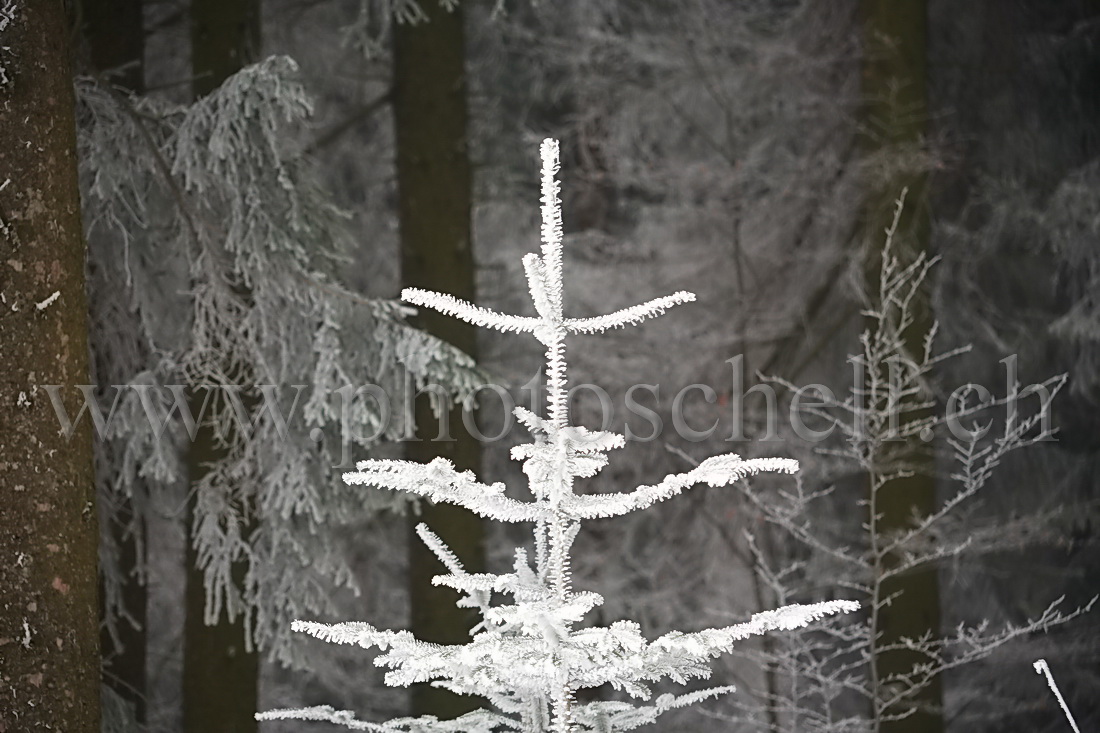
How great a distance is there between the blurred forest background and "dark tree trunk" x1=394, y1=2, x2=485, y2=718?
0.06 feet

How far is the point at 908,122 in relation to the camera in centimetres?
668

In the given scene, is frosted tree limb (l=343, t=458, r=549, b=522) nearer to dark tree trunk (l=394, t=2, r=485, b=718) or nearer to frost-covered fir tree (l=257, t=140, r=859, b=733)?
frost-covered fir tree (l=257, t=140, r=859, b=733)

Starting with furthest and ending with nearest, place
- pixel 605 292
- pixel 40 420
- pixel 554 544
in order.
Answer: pixel 605 292 < pixel 40 420 < pixel 554 544

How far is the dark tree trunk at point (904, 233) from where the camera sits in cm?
643

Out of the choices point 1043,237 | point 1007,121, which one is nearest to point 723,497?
point 1043,237

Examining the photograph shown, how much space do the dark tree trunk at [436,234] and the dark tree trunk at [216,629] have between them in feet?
2.92

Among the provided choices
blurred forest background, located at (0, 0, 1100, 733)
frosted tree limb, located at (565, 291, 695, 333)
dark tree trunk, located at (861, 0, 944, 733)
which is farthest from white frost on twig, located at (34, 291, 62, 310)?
dark tree trunk, located at (861, 0, 944, 733)

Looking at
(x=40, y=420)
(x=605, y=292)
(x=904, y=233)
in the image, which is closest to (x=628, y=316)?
(x=40, y=420)

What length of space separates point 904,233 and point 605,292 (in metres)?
3.21

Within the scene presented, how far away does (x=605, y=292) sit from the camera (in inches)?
370

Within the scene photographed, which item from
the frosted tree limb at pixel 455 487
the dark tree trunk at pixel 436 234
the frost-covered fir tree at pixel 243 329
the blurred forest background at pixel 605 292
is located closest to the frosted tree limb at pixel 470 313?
the frosted tree limb at pixel 455 487

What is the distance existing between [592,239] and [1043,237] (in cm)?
360

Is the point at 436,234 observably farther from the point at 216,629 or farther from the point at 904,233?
the point at 904,233

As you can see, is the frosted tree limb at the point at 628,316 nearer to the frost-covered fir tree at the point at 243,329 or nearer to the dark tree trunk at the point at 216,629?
the frost-covered fir tree at the point at 243,329
